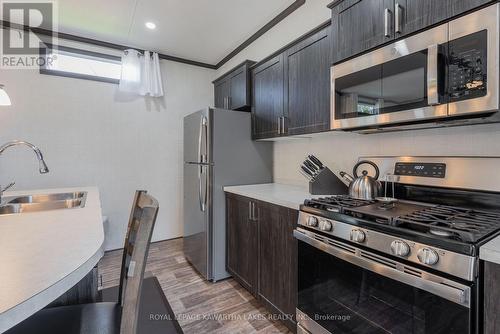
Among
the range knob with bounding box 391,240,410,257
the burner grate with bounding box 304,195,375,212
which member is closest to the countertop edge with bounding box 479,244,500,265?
the range knob with bounding box 391,240,410,257

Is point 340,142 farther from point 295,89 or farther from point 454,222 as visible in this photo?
point 454,222

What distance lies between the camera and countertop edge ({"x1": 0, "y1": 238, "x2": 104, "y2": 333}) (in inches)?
17.7

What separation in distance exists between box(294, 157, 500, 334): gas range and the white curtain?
269 cm

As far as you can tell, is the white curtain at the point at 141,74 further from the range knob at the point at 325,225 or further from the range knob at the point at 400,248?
the range knob at the point at 400,248

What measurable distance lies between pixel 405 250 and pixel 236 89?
2.38 metres

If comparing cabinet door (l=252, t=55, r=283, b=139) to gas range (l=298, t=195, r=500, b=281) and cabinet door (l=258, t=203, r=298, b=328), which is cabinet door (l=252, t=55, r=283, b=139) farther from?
gas range (l=298, t=195, r=500, b=281)

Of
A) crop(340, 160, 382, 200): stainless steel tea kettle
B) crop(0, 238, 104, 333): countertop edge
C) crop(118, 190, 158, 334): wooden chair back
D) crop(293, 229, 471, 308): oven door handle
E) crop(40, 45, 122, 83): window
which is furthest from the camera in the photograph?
crop(40, 45, 122, 83): window

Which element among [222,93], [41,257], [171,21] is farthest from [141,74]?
[41,257]

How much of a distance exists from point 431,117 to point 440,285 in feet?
2.48

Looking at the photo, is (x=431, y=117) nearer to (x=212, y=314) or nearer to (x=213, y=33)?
(x=212, y=314)

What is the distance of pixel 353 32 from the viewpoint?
1.52 meters

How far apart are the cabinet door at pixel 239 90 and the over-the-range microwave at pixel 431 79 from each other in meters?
1.25

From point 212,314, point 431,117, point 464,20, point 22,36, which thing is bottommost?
point 212,314

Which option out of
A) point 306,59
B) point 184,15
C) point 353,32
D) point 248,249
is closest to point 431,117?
point 353,32
